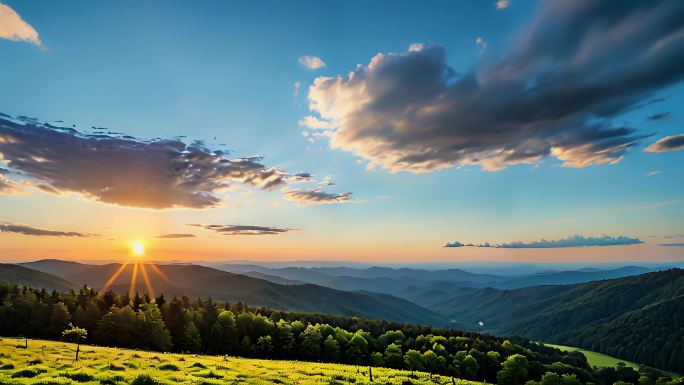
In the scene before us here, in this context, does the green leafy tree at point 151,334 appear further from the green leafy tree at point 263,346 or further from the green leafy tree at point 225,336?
the green leafy tree at point 263,346

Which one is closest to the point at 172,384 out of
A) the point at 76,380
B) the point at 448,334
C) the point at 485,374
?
the point at 76,380

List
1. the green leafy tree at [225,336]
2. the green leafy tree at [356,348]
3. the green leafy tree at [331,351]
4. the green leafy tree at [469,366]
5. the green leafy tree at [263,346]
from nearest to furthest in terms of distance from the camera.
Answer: the green leafy tree at [225,336] → the green leafy tree at [263,346] → the green leafy tree at [331,351] → the green leafy tree at [469,366] → the green leafy tree at [356,348]

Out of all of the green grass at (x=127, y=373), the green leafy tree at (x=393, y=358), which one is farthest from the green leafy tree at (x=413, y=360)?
the green grass at (x=127, y=373)

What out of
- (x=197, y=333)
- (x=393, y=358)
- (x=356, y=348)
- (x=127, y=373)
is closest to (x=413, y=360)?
(x=393, y=358)

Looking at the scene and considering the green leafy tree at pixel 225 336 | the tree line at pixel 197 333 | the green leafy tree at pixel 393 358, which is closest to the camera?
the tree line at pixel 197 333

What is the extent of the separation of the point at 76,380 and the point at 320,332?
101 metres

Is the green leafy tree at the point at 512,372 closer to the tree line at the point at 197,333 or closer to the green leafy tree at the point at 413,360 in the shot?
the tree line at the point at 197,333

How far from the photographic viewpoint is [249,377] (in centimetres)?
3600

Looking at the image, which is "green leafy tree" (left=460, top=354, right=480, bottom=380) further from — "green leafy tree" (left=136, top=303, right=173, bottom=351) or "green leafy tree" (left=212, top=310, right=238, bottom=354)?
"green leafy tree" (left=136, top=303, right=173, bottom=351)

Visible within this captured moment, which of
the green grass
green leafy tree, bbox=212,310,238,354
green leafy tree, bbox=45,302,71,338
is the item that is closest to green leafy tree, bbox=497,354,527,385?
the green grass

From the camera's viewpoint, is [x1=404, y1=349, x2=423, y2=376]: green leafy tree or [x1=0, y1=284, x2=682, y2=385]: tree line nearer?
[x1=0, y1=284, x2=682, y2=385]: tree line

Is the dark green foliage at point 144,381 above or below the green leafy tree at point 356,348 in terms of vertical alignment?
above

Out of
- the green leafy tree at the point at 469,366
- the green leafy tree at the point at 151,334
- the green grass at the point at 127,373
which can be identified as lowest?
the green leafy tree at the point at 469,366

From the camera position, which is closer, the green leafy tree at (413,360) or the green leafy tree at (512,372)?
the green leafy tree at (413,360)
